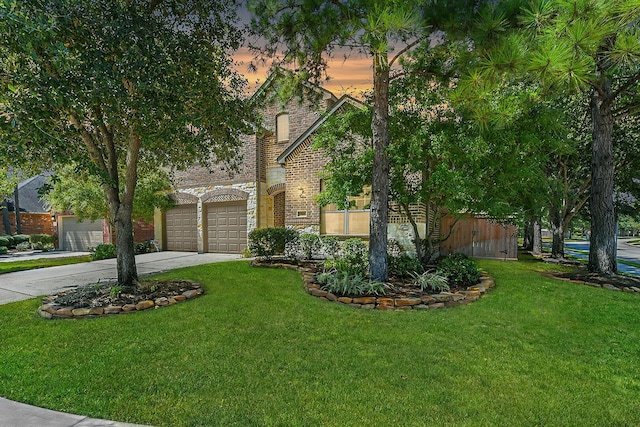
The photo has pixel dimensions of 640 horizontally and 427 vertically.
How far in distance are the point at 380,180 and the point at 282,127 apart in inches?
347

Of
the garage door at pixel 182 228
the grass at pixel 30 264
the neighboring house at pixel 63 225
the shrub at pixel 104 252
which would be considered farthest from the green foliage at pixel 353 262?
the neighboring house at pixel 63 225

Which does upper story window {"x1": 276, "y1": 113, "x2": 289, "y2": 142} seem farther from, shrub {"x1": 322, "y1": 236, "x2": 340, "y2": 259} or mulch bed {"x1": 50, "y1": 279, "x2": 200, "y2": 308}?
mulch bed {"x1": 50, "y1": 279, "x2": 200, "y2": 308}

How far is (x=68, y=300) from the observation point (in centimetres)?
620

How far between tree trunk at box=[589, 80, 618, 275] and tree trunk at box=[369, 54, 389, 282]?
6.40 meters

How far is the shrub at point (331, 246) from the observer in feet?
36.5

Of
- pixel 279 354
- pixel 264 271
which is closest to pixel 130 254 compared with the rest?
pixel 264 271

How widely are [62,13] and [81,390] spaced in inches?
190

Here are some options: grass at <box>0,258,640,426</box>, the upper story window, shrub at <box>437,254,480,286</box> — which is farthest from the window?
grass at <box>0,258,640,426</box>

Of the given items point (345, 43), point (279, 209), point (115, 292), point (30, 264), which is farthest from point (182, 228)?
point (345, 43)

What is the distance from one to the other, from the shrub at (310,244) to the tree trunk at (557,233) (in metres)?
10.8

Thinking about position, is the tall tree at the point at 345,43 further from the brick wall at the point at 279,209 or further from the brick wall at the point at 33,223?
the brick wall at the point at 33,223

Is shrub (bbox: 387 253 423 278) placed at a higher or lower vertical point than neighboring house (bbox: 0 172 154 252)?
lower

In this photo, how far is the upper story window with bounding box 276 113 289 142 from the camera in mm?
14766

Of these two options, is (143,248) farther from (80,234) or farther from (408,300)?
(408,300)
